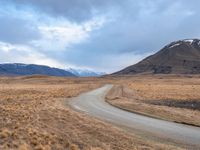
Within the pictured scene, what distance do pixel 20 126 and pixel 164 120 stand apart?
10.1 metres

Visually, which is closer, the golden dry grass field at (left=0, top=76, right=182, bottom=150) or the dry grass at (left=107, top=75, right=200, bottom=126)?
the golden dry grass field at (left=0, top=76, right=182, bottom=150)

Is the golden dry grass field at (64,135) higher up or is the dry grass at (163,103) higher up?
the dry grass at (163,103)

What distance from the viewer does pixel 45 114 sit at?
25.9 meters

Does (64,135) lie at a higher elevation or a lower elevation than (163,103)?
lower

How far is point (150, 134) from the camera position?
1841 centimetres

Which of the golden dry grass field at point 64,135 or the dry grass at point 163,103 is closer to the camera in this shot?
the golden dry grass field at point 64,135

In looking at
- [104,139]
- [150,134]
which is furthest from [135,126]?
[104,139]

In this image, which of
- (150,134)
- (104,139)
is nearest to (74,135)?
(104,139)

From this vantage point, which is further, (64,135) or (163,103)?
(163,103)

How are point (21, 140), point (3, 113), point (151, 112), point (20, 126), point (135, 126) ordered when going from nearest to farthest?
point (21, 140), point (20, 126), point (135, 126), point (3, 113), point (151, 112)

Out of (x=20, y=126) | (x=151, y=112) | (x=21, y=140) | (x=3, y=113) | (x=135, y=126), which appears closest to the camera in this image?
(x=21, y=140)

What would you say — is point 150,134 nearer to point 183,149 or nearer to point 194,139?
point 194,139

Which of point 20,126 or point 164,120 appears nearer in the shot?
point 20,126

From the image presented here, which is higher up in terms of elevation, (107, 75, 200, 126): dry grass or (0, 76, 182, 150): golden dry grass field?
(107, 75, 200, 126): dry grass
